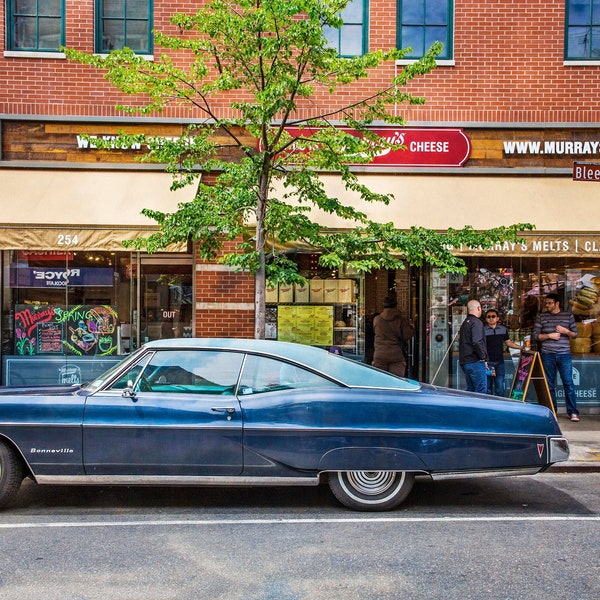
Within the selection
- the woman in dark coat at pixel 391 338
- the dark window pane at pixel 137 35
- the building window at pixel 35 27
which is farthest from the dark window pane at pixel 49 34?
the woman in dark coat at pixel 391 338

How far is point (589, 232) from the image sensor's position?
980 centimetres

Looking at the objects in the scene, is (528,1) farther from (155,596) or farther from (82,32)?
(155,596)

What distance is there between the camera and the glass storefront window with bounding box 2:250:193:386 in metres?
10.7

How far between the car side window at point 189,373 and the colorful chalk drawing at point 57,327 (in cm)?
550

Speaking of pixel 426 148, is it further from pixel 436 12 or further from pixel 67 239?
pixel 67 239

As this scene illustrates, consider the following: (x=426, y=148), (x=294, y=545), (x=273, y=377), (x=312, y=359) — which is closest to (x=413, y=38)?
(x=426, y=148)

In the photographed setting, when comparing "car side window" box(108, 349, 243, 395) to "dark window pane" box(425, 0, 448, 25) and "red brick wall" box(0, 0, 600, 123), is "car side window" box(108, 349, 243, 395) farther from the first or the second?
"dark window pane" box(425, 0, 448, 25)

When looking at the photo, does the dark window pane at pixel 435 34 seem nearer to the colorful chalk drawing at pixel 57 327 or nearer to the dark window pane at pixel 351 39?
the dark window pane at pixel 351 39

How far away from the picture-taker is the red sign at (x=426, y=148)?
420 inches

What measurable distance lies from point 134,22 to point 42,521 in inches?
329

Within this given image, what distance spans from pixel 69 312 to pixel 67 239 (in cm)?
160

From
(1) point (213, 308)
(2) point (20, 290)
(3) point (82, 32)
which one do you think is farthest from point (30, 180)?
(1) point (213, 308)

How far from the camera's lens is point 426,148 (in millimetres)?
10695

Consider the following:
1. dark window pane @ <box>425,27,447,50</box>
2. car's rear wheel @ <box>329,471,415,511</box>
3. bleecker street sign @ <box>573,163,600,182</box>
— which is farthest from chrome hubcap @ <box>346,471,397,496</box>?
dark window pane @ <box>425,27,447,50</box>
